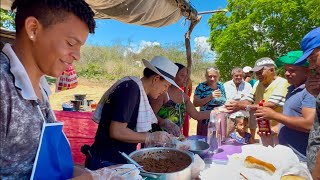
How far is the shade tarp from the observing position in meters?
3.38

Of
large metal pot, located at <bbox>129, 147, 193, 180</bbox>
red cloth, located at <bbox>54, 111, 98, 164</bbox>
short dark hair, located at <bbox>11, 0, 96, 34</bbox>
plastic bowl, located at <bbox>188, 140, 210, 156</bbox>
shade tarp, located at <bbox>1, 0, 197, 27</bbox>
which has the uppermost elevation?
shade tarp, located at <bbox>1, 0, 197, 27</bbox>

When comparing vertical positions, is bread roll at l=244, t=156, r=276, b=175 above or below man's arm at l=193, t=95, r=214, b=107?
below

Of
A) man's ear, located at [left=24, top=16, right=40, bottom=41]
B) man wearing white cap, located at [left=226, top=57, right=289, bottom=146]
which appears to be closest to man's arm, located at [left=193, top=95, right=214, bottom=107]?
man wearing white cap, located at [left=226, top=57, right=289, bottom=146]

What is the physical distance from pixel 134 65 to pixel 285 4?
47.1ft

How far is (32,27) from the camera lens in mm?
946

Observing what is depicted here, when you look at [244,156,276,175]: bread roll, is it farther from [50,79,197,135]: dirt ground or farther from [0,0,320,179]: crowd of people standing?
[50,79,197,135]: dirt ground

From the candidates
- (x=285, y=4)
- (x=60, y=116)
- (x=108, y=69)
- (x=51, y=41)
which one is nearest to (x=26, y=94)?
(x=51, y=41)

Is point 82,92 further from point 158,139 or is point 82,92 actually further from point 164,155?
point 164,155

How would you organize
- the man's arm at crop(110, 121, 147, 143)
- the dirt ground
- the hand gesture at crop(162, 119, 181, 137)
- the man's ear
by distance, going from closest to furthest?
the man's ear → the man's arm at crop(110, 121, 147, 143) → the hand gesture at crop(162, 119, 181, 137) → the dirt ground

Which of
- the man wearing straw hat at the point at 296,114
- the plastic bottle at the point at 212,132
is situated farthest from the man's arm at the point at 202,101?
the plastic bottle at the point at 212,132

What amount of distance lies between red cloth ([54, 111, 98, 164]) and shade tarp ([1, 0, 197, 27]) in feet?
5.83

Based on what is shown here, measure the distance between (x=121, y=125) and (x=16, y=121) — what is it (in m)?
0.92

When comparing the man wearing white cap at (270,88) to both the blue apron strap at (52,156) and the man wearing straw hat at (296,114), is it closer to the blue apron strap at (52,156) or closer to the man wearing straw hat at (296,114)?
the man wearing straw hat at (296,114)

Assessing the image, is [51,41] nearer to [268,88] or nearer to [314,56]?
[314,56]
